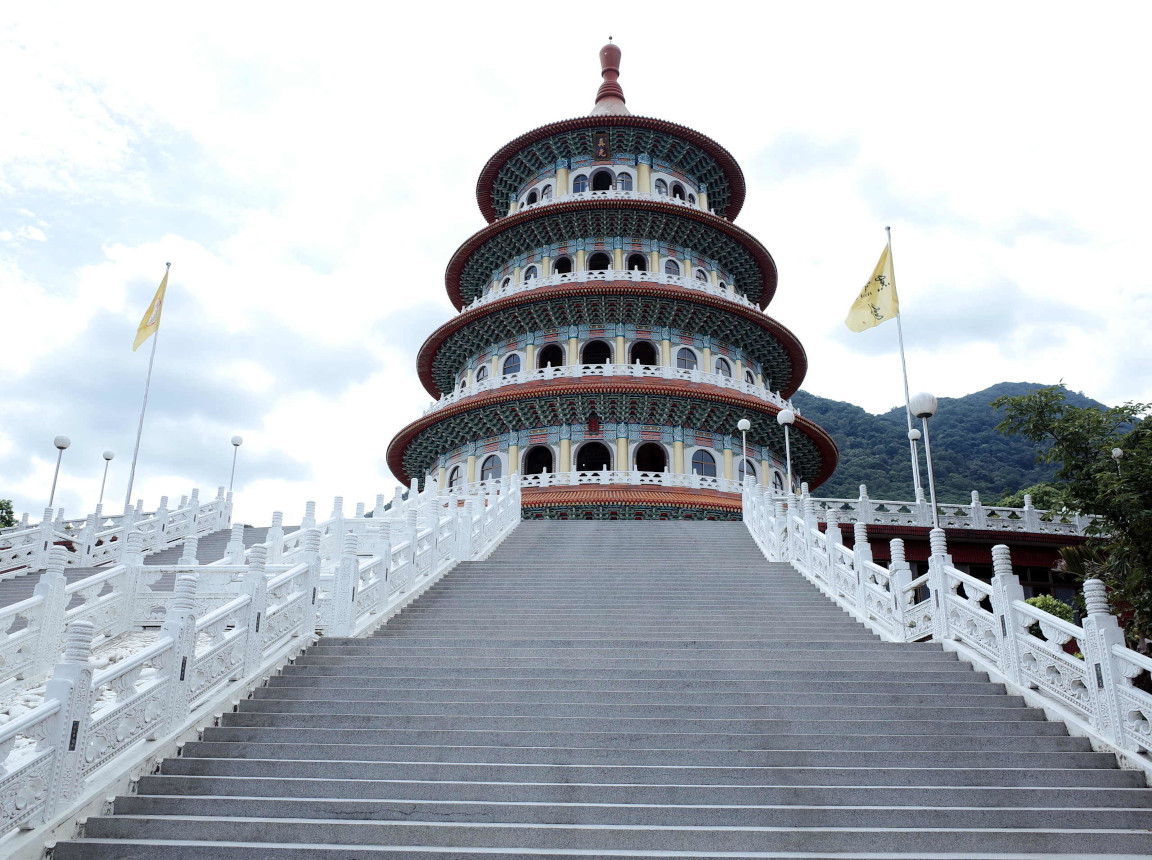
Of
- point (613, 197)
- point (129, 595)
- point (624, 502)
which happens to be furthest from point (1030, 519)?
point (129, 595)

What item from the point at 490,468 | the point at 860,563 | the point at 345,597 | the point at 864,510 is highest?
the point at 490,468

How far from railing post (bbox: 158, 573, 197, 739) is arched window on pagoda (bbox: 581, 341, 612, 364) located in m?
24.6

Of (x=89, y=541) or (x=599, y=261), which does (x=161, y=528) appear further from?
(x=599, y=261)

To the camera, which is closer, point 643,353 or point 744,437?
point 744,437

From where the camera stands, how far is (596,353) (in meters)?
32.1

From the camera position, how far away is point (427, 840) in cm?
580

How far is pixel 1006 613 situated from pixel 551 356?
2409cm

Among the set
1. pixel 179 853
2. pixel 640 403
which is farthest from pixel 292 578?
pixel 640 403

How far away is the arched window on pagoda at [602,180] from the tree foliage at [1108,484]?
19.9 meters

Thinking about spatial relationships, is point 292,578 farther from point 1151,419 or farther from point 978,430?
point 978,430

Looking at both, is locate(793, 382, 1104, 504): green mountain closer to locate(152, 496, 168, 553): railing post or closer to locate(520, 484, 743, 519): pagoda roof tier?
locate(520, 484, 743, 519): pagoda roof tier

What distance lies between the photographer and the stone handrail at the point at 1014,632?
7289 millimetres

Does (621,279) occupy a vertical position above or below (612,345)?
above

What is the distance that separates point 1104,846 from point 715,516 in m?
19.9
